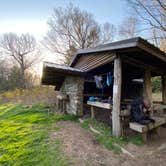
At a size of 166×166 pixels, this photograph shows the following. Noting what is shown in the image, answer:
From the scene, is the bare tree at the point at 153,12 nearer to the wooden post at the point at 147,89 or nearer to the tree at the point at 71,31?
the tree at the point at 71,31

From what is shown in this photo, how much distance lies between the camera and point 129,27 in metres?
15.8

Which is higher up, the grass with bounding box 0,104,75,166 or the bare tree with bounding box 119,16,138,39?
the bare tree with bounding box 119,16,138,39

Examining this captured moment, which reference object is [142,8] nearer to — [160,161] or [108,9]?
[108,9]

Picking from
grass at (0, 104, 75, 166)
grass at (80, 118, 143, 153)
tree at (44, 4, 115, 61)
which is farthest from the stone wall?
tree at (44, 4, 115, 61)

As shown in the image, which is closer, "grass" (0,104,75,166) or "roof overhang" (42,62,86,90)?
"grass" (0,104,75,166)

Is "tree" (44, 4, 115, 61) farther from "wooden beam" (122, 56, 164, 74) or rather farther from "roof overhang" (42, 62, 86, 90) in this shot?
"wooden beam" (122, 56, 164, 74)

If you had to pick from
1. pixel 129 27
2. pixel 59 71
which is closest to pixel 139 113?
pixel 59 71

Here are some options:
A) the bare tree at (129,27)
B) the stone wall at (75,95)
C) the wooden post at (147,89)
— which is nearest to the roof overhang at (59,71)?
the stone wall at (75,95)

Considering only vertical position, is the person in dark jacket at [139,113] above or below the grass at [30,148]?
above

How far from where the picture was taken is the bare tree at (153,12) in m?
11.9

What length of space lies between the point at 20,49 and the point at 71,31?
30.5ft

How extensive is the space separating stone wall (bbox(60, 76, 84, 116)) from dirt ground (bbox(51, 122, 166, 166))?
5.75ft

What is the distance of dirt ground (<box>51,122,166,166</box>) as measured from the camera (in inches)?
135

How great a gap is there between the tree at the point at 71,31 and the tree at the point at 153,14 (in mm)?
6110
